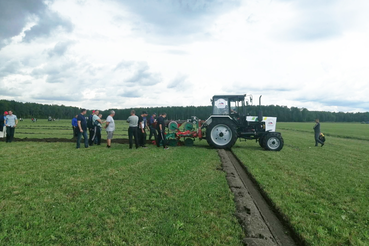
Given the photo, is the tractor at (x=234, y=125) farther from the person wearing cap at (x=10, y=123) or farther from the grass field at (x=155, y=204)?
the person wearing cap at (x=10, y=123)

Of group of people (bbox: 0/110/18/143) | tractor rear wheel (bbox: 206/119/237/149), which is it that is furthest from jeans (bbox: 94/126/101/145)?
tractor rear wheel (bbox: 206/119/237/149)

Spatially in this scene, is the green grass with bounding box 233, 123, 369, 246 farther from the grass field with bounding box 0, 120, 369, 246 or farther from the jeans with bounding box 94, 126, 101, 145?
the jeans with bounding box 94, 126, 101, 145

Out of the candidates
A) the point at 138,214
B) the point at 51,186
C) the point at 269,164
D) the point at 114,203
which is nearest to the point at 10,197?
the point at 51,186

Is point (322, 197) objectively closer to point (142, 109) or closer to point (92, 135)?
point (92, 135)

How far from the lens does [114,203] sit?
4324 mm

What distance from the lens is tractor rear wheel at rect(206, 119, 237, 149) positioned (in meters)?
12.1

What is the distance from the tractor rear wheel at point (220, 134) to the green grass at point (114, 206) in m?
5.24

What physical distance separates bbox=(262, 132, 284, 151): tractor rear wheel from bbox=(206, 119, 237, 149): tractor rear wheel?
5.06 ft

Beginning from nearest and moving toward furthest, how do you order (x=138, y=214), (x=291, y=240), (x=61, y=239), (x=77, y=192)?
(x=61, y=239), (x=291, y=240), (x=138, y=214), (x=77, y=192)

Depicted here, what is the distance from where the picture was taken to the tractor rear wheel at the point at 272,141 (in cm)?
1216

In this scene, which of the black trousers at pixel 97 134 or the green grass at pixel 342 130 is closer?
the black trousers at pixel 97 134

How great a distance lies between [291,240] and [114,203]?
9.10 ft

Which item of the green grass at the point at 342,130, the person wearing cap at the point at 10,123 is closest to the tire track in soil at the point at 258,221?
the person wearing cap at the point at 10,123

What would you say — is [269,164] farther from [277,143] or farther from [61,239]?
[61,239]
